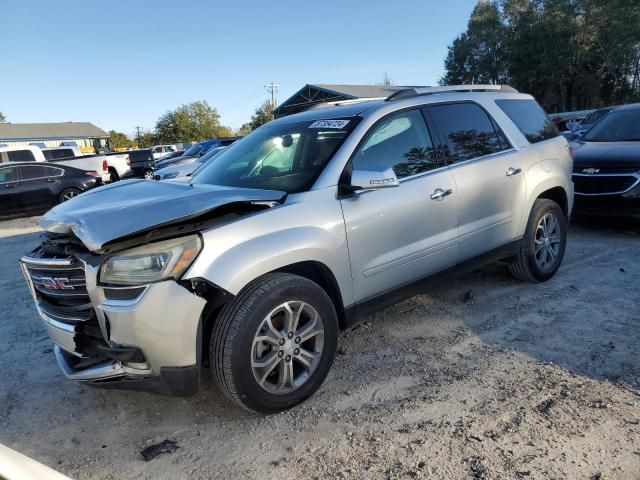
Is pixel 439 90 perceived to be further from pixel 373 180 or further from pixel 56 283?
pixel 56 283

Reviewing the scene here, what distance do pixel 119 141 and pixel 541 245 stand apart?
263 ft

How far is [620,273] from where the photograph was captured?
5.04 metres

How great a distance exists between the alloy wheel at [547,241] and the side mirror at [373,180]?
89.3 inches

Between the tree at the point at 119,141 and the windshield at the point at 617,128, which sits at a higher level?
the tree at the point at 119,141

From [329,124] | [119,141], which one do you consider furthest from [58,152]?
[119,141]

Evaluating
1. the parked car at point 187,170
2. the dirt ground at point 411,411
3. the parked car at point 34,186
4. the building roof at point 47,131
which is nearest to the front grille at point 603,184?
the dirt ground at point 411,411

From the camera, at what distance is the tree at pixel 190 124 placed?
237 ft

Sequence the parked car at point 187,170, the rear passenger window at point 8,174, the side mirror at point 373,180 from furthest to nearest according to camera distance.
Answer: the rear passenger window at point 8,174, the parked car at point 187,170, the side mirror at point 373,180

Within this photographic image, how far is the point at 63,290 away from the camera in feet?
9.17

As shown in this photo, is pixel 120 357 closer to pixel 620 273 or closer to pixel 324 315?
pixel 324 315

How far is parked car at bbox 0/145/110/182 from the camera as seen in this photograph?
573 inches

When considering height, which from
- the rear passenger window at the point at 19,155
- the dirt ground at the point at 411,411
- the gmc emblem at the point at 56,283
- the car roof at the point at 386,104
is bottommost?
the dirt ground at the point at 411,411

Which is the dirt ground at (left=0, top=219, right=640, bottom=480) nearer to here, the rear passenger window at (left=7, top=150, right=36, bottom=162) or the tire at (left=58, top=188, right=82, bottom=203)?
the tire at (left=58, top=188, right=82, bottom=203)

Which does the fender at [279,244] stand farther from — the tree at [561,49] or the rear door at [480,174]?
the tree at [561,49]
